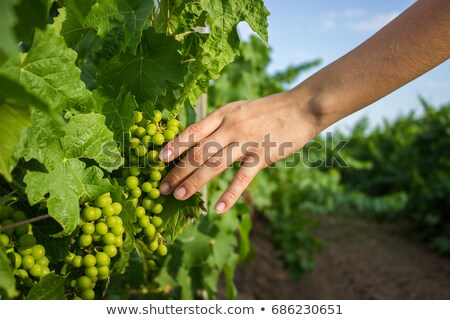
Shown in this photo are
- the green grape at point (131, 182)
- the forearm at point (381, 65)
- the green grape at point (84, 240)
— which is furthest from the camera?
the forearm at point (381, 65)

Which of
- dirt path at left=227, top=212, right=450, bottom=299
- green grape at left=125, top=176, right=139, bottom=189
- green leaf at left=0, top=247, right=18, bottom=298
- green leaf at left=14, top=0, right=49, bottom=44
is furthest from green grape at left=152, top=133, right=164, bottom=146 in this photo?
dirt path at left=227, top=212, right=450, bottom=299

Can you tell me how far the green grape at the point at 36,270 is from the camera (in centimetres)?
143

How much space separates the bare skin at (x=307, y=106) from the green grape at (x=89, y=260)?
0.29m

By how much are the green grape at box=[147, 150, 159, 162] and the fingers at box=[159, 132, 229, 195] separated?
7 centimetres

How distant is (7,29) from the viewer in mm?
675

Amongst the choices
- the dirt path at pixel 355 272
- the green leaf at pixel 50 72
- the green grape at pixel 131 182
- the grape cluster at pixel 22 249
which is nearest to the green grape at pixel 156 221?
the green grape at pixel 131 182

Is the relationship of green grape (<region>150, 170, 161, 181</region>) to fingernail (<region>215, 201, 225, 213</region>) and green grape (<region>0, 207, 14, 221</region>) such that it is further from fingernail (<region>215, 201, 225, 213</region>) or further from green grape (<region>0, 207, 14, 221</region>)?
green grape (<region>0, 207, 14, 221</region>)

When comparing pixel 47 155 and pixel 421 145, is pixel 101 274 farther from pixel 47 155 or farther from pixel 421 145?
pixel 421 145

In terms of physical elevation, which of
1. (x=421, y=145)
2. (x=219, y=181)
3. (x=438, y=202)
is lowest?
(x=219, y=181)

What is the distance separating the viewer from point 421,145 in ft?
32.4

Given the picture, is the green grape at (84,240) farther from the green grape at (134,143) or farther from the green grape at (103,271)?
the green grape at (134,143)

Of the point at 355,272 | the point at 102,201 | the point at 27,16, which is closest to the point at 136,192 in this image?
the point at 102,201

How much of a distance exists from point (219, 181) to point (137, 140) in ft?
8.89

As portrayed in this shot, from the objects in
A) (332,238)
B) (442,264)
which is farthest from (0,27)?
(332,238)
